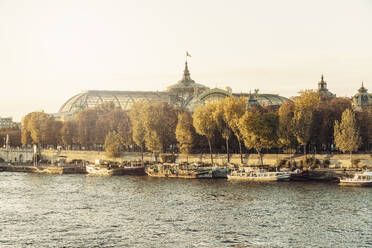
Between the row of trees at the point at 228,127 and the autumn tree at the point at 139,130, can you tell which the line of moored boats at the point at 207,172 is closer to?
the autumn tree at the point at 139,130

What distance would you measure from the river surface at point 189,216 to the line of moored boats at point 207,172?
5387 mm

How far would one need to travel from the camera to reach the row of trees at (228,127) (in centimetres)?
13512

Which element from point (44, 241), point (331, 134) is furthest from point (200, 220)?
point (331, 134)

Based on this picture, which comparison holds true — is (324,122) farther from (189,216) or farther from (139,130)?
(189,216)

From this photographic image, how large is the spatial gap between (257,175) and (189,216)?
46.8 meters

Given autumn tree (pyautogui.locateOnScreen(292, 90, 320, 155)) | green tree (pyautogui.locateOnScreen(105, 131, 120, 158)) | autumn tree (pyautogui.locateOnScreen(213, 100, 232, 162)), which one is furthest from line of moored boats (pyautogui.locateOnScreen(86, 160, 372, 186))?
autumn tree (pyautogui.locateOnScreen(292, 90, 320, 155))

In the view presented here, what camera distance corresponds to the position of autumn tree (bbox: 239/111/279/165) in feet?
442

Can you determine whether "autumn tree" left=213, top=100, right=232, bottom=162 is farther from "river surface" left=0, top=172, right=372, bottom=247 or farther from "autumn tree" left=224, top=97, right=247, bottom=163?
"river surface" left=0, top=172, right=372, bottom=247

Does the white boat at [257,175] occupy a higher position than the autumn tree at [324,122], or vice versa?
the autumn tree at [324,122]

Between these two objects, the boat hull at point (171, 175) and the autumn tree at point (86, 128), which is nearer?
the boat hull at point (171, 175)

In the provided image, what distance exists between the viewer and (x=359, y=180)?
10844 cm

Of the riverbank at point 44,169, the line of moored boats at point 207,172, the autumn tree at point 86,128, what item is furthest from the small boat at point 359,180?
the autumn tree at point 86,128

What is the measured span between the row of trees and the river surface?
22.0 meters

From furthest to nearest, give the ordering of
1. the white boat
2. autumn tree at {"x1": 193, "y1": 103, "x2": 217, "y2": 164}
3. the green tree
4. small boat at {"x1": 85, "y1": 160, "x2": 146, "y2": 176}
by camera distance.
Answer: the green tree → small boat at {"x1": 85, "y1": 160, "x2": 146, "y2": 176} → autumn tree at {"x1": 193, "y1": 103, "x2": 217, "y2": 164} → the white boat
